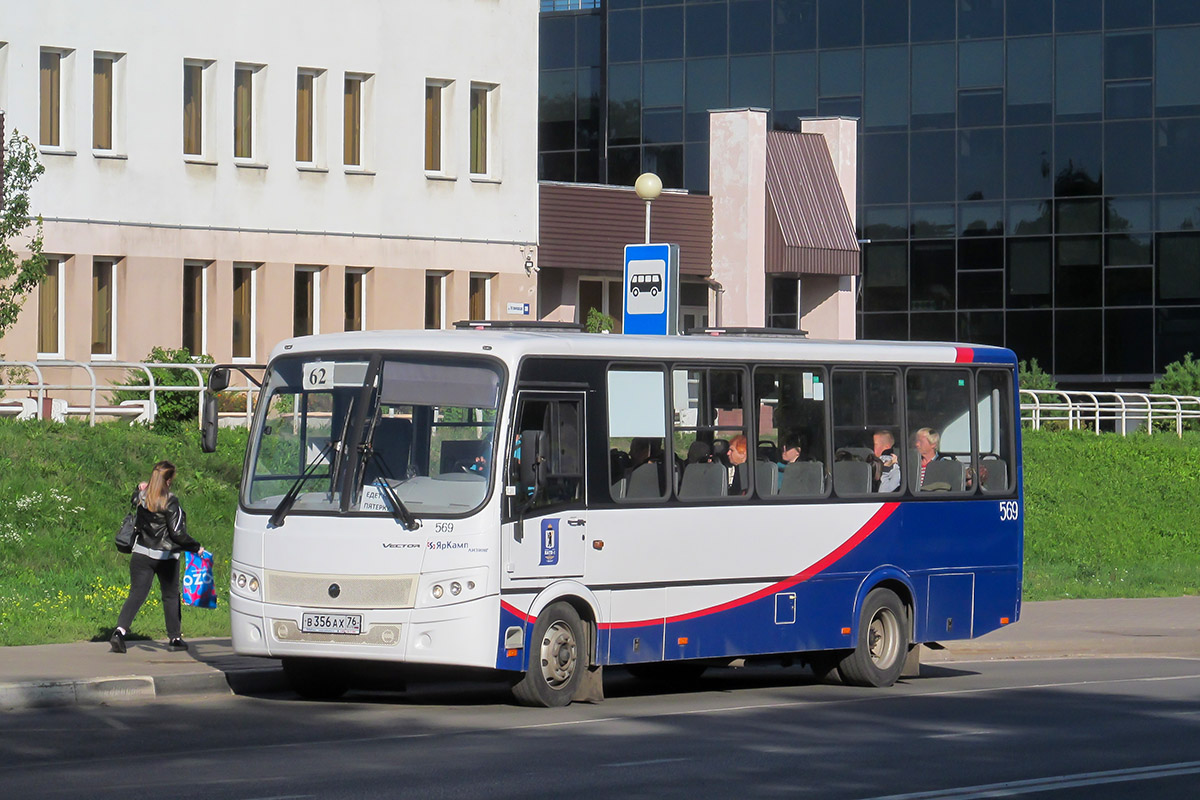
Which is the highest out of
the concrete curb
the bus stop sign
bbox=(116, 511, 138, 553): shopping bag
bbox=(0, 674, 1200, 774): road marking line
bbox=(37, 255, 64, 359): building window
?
bbox=(37, 255, 64, 359): building window

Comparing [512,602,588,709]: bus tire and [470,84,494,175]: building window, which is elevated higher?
[470,84,494,175]: building window

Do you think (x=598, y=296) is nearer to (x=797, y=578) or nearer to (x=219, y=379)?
(x=797, y=578)

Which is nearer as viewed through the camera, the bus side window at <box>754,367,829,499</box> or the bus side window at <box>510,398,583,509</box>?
the bus side window at <box>510,398,583,509</box>

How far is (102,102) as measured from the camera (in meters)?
36.7

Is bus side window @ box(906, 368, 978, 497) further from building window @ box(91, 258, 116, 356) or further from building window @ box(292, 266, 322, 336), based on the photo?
building window @ box(292, 266, 322, 336)

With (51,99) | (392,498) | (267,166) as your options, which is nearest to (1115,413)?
(267,166)

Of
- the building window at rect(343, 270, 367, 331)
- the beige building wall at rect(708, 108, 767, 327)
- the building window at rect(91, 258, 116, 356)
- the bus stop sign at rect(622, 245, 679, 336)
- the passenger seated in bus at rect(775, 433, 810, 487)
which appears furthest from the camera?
the beige building wall at rect(708, 108, 767, 327)

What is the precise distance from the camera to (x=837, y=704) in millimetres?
15688

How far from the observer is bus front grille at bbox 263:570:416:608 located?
14.0m

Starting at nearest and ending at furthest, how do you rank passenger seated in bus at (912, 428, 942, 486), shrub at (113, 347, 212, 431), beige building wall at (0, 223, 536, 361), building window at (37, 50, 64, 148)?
passenger seated in bus at (912, 428, 942, 486)
shrub at (113, 347, 212, 431)
building window at (37, 50, 64, 148)
beige building wall at (0, 223, 536, 361)

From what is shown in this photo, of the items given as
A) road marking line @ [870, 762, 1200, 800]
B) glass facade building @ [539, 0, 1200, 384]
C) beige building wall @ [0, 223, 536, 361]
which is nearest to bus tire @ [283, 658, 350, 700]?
road marking line @ [870, 762, 1200, 800]

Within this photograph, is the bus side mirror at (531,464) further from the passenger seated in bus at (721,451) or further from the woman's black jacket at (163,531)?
the woman's black jacket at (163,531)

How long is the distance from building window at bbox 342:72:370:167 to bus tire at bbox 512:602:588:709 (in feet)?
87.1

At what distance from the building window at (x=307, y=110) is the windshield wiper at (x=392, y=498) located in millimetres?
25874
